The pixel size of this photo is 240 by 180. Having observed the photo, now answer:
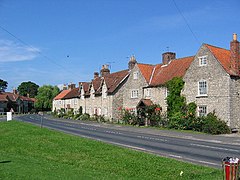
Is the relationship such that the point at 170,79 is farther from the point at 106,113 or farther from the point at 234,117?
the point at 106,113

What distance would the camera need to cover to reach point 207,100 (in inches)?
1238

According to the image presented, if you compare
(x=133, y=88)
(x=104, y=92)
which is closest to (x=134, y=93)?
(x=133, y=88)

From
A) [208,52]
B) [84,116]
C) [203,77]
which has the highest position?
[208,52]

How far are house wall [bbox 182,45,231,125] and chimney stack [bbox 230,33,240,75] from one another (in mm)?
1560

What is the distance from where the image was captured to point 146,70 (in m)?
44.1

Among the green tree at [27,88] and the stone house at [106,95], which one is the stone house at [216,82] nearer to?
the stone house at [106,95]

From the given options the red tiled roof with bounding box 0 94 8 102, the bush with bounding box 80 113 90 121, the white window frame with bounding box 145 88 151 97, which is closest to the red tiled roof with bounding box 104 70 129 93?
the white window frame with bounding box 145 88 151 97

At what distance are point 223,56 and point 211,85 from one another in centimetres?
371

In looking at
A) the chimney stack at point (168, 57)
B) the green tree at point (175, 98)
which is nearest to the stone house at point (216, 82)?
the green tree at point (175, 98)

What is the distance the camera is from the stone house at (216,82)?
2956 cm

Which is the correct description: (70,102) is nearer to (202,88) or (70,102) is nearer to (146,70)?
(146,70)

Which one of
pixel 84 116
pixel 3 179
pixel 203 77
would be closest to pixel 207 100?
pixel 203 77

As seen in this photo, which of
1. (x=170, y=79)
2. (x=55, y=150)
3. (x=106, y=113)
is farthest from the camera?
(x=106, y=113)

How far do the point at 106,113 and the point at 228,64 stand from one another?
24.6m
